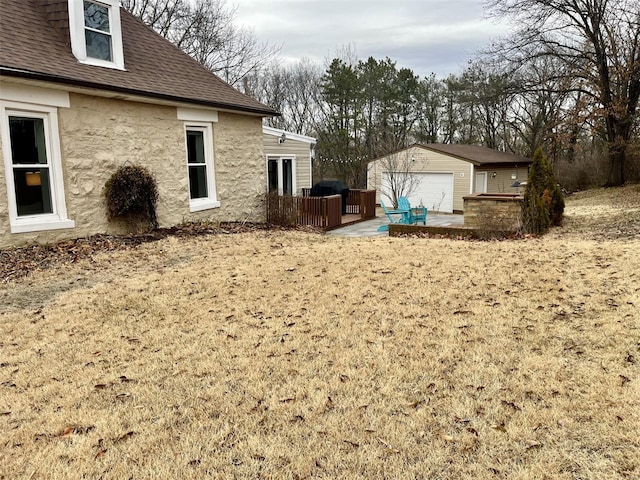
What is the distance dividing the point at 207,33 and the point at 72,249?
66.7 ft

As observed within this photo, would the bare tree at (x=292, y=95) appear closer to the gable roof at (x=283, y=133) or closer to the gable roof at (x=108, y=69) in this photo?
the gable roof at (x=283, y=133)

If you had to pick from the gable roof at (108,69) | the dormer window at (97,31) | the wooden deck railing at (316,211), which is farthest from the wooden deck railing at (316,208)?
the dormer window at (97,31)

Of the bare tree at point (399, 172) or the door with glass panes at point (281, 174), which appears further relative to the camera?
the bare tree at point (399, 172)

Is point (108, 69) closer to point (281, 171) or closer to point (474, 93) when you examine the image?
point (281, 171)

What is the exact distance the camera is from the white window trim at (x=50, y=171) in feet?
24.7

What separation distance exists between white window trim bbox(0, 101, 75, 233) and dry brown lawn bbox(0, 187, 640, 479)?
1.39 metres

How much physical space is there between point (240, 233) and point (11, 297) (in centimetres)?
521

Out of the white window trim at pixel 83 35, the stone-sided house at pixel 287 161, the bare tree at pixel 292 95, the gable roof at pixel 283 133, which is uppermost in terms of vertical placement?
the bare tree at pixel 292 95

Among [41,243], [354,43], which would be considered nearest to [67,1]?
[41,243]

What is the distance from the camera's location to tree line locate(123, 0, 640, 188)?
22219mm

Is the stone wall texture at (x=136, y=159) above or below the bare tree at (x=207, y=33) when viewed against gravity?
below

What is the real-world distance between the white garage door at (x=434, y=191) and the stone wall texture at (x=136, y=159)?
1485 centimetres

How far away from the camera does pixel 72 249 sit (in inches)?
317

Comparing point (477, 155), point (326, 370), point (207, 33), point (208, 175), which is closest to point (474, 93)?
point (477, 155)
